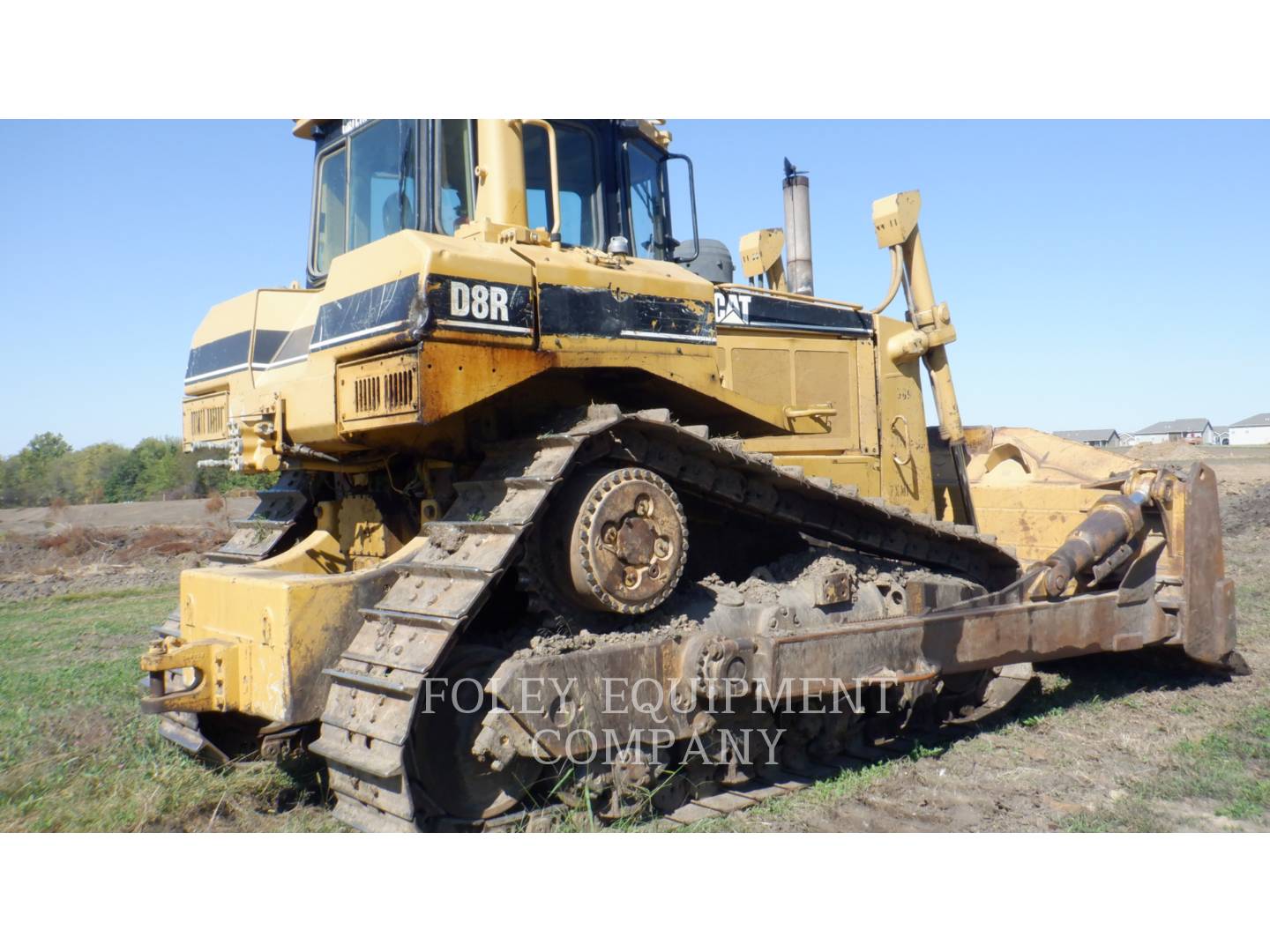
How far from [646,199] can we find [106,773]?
414 centimetres

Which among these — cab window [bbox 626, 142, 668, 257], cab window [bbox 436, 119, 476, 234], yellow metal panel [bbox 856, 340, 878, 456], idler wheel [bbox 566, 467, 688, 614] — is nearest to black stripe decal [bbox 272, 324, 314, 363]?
cab window [bbox 436, 119, 476, 234]

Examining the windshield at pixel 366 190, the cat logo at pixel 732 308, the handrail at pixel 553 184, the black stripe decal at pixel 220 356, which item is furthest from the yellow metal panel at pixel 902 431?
the black stripe decal at pixel 220 356

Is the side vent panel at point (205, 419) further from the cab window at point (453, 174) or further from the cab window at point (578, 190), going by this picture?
the cab window at point (578, 190)

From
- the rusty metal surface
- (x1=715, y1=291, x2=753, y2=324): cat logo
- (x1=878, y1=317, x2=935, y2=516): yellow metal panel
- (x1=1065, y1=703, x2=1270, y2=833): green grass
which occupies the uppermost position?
(x1=715, y1=291, x2=753, y2=324): cat logo

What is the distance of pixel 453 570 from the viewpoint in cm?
402

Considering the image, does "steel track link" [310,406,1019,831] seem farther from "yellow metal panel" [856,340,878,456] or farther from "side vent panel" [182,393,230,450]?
"yellow metal panel" [856,340,878,456]

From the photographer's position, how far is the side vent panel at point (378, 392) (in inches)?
153

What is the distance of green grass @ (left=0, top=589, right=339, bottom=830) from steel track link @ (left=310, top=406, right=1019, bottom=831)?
580 millimetres

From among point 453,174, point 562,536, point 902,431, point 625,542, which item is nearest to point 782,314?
point 902,431

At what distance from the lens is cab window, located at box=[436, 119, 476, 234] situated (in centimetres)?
487

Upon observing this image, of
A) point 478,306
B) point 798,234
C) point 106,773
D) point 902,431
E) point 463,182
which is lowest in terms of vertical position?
point 106,773

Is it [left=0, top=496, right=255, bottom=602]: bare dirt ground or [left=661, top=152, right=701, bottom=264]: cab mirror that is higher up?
[left=661, top=152, right=701, bottom=264]: cab mirror

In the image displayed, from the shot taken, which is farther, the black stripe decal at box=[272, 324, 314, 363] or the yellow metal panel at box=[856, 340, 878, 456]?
the yellow metal panel at box=[856, 340, 878, 456]

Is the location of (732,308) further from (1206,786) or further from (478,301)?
(1206,786)
